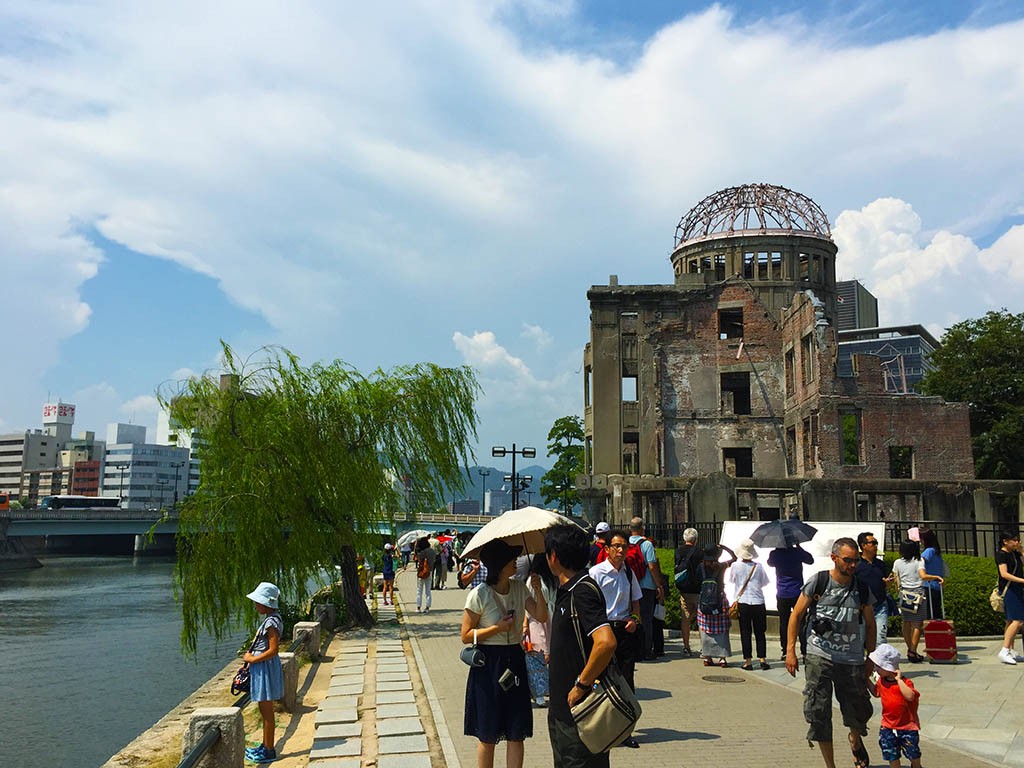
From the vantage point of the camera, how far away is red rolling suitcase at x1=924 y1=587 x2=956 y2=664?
11336mm

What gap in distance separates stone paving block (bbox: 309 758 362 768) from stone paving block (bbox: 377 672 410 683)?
3834 millimetres

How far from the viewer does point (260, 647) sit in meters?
8.17

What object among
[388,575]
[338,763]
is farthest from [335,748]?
[388,575]

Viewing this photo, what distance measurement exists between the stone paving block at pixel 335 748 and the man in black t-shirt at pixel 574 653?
3.57 meters

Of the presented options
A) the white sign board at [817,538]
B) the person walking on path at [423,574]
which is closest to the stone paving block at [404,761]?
the white sign board at [817,538]

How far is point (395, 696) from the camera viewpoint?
1045 centimetres

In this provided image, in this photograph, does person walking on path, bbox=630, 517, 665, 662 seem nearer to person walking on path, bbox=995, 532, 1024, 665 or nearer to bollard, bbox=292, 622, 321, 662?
person walking on path, bbox=995, 532, 1024, 665

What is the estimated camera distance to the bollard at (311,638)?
13430 millimetres

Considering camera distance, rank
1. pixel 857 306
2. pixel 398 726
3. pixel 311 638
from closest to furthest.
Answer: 1. pixel 398 726
2. pixel 311 638
3. pixel 857 306

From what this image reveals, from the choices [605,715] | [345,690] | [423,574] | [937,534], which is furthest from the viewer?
[937,534]

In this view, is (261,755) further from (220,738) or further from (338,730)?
(220,738)

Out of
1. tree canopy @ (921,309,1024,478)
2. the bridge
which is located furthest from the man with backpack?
the bridge

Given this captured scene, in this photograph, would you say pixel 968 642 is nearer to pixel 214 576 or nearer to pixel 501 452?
pixel 214 576

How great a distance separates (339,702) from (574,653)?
20.0 feet
